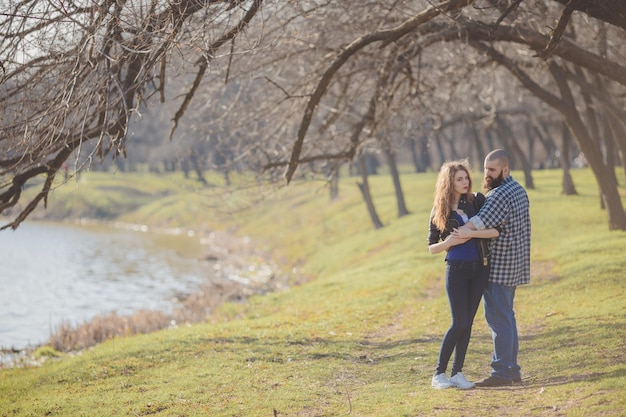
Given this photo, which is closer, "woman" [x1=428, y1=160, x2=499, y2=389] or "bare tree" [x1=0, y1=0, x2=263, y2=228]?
"woman" [x1=428, y1=160, x2=499, y2=389]

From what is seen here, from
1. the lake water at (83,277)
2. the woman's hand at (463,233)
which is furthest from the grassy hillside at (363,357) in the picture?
the lake water at (83,277)

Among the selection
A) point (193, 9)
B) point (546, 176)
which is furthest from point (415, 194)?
point (193, 9)

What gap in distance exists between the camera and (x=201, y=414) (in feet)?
26.7

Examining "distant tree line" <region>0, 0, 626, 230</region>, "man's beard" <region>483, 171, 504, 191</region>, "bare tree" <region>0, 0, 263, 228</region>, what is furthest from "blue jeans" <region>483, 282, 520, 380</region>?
"bare tree" <region>0, 0, 263, 228</region>

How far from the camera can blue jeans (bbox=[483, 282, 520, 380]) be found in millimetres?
8250

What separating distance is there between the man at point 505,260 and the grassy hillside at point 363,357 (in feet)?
1.20

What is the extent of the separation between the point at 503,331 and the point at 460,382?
0.74 m

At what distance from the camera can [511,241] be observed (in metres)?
8.17

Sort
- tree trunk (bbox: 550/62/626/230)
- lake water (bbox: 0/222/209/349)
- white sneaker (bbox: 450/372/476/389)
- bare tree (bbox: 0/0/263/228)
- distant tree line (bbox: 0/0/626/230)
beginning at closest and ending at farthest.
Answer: white sneaker (bbox: 450/372/476/389) < bare tree (bbox: 0/0/263/228) < distant tree line (bbox: 0/0/626/230) < tree trunk (bbox: 550/62/626/230) < lake water (bbox: 0/222/209/349)

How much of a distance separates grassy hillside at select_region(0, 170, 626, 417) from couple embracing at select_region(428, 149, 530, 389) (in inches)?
16.3

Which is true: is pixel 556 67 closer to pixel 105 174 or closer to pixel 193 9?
pixel 193 9

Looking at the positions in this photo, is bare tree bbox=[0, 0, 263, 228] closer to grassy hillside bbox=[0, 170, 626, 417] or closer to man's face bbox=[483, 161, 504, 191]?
grassy hillside bbox=[0, 170, 626, 417]

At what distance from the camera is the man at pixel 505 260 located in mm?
8117

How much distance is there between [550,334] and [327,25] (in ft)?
24.9
